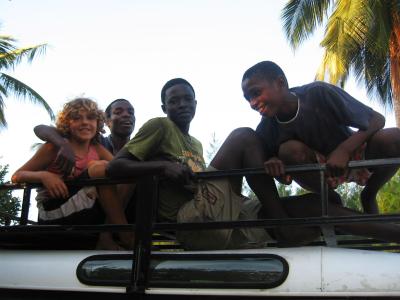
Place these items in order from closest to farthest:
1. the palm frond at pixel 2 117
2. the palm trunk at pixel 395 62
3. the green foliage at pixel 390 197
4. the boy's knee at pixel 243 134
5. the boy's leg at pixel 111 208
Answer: the boy's knee at pixel 243 134
the boy's leg at pixel 111 208
the green foliage at pixel 390 197
the palm trunk at pixel 395 62
the palm frond at pixel 2 117

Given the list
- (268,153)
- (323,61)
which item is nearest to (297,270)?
(268,153)

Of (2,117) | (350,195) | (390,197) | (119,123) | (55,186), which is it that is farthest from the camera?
(2,117)

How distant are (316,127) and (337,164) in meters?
0.49

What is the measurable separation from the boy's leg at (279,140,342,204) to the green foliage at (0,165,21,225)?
4.75 feet

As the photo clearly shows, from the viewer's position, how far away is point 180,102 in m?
3.49

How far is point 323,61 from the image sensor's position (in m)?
14.2

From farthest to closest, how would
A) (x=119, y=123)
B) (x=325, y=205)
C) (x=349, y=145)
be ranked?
(x=119, y=123) < (x=349, y=145) < (x=325, y=205)

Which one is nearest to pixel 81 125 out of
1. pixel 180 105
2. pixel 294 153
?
pixel 180 105

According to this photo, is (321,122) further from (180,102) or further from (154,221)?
(180,102)

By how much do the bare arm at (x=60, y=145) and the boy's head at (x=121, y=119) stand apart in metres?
1.00

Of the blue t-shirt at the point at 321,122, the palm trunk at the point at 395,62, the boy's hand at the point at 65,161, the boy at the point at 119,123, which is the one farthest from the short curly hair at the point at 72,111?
the palm trunk at the point at 395,62

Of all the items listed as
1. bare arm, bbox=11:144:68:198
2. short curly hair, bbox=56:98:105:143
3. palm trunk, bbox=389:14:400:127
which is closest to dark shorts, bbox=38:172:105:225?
bare arm, bbox=11:144:68:198

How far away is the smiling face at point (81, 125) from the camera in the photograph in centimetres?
320

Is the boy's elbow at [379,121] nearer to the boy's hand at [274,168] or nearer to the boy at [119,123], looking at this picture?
the boy's hand at [274,168]
